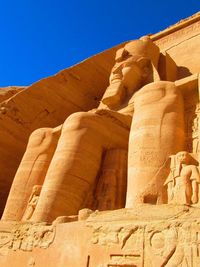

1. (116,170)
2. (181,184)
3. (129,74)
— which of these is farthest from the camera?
(129,74)

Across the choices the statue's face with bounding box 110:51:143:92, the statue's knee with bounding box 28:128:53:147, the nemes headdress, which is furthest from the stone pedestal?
the nemes headdress

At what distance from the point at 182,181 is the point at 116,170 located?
122 centimetres

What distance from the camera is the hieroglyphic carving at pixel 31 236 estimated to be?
10.8 ft

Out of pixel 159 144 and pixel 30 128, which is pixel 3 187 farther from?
pixel 159 144

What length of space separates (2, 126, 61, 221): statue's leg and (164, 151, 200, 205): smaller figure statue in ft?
6.92

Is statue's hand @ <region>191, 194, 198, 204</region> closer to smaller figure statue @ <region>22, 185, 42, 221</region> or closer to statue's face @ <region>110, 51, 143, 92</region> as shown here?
smaller figure statue @ <region>22, 185, 42, 221</region>

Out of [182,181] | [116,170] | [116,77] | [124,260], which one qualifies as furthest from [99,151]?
[124,260]

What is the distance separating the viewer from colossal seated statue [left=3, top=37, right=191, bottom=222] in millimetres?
3760

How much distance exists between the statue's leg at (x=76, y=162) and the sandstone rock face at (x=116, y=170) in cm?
1

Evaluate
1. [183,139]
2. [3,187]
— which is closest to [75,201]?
[183,139]

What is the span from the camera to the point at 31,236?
3451 millimetres

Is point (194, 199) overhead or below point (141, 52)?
below

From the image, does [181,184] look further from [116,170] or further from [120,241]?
[116,170]

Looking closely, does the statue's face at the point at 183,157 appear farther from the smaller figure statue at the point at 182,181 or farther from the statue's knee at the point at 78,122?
the statue's knee at the point at 78,122
